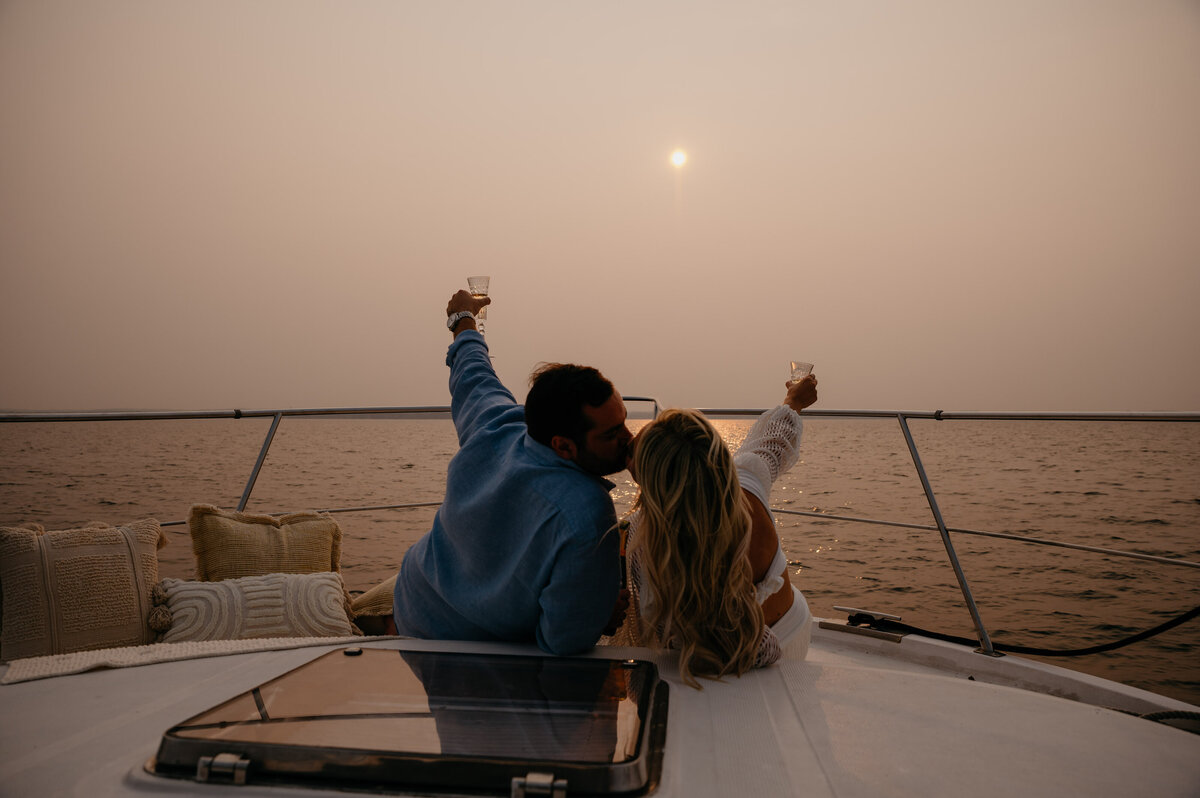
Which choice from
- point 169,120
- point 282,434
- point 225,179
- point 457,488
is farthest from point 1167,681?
point 282,434

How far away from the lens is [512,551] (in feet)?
4.43

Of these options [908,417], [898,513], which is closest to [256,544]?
[908,417]

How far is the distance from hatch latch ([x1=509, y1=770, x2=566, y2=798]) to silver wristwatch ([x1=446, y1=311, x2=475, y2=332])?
5.09 ft

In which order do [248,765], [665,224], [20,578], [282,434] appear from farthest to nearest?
[282,434] < [665,224] < [20,578] < [248,765]

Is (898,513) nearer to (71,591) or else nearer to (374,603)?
(374,603)

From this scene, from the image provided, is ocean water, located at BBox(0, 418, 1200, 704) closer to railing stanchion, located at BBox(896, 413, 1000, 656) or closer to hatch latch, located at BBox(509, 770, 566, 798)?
railing stanchion, located at BBox(896, 413, 1000, 656)

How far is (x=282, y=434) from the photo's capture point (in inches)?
1175

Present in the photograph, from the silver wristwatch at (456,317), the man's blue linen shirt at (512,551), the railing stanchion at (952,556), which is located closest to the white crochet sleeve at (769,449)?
the man's blue linen shirt at (512,551)

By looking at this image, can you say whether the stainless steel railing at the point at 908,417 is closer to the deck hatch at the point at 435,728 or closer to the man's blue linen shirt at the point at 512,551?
the man's blue linen shirt at the point at 512,551

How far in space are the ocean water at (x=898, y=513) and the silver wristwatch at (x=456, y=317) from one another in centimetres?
71

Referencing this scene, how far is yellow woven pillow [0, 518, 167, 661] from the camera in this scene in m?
1.61

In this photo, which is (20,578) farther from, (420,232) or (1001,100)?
(1001,100)

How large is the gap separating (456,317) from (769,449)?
1004 millimetres

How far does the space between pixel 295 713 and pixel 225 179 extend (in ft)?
42.8
